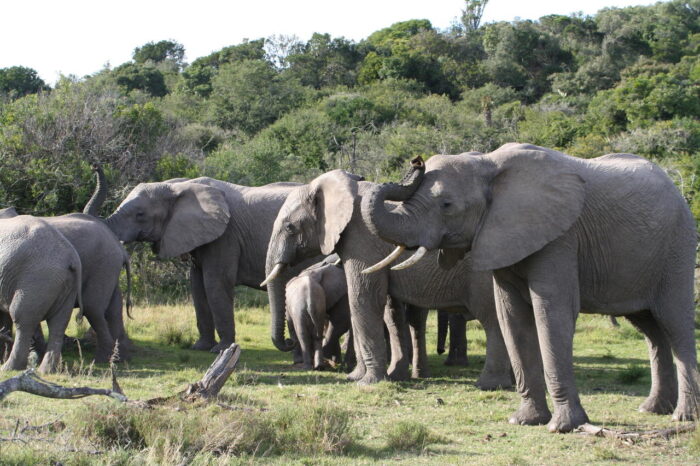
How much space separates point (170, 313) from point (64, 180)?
3.49 metres

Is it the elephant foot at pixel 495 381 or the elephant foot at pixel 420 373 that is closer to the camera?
the elephant foot at pixel 495 381

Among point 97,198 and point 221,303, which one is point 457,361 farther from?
point 97,198

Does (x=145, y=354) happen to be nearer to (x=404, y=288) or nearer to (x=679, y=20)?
(x=404, y=288)

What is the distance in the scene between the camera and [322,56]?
2721 inches

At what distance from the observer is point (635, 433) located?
282 inches

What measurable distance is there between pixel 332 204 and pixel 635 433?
4.25 metres

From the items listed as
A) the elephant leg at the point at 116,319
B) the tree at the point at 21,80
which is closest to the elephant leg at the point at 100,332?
the elephant leg at the point at 116,319

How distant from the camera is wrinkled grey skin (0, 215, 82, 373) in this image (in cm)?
1042

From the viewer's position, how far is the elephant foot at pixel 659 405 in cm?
841

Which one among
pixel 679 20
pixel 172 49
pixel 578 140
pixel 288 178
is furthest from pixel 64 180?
pixel 172 49

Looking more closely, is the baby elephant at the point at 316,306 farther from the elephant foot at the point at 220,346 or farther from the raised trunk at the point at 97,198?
the raised trunk at the point at 97,198

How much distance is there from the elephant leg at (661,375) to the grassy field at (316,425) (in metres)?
0.20

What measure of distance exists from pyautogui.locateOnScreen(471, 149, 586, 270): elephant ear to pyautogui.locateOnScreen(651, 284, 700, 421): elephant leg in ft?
3.77

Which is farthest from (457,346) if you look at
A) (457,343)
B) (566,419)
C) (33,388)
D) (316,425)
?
(33,388)
